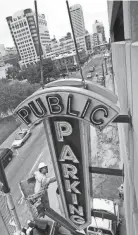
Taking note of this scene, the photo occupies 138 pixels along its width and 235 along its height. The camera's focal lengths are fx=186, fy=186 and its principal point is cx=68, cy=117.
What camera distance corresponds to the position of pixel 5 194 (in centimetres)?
444

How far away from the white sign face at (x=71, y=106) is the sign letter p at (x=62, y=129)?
0.30 m

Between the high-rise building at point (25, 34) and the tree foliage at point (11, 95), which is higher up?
the high-rise building at point (25, 34)

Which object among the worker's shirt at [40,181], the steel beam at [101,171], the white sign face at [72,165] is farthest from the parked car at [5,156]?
the steel beam at [101,171]

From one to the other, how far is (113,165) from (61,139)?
11182mm

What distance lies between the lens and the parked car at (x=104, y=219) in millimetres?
8680

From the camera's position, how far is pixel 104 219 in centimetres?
897

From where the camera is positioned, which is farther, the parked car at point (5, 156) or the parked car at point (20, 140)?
the parked car at point (20, 140)

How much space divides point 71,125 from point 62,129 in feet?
0.73

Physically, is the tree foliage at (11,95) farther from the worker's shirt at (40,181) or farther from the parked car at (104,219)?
the worker's shirt at (40,181)

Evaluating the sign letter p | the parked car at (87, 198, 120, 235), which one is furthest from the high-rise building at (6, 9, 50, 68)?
the sign letter p

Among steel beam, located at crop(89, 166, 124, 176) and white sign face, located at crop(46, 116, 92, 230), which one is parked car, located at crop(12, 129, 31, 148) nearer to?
white sign face, located at crop(46, 116, 92, 230)

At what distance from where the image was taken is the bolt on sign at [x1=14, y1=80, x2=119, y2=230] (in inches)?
111

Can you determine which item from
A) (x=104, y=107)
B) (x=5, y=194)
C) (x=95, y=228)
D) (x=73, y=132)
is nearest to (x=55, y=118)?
(x=73, y=132)

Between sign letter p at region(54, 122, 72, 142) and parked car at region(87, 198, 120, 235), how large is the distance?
6394 mm
